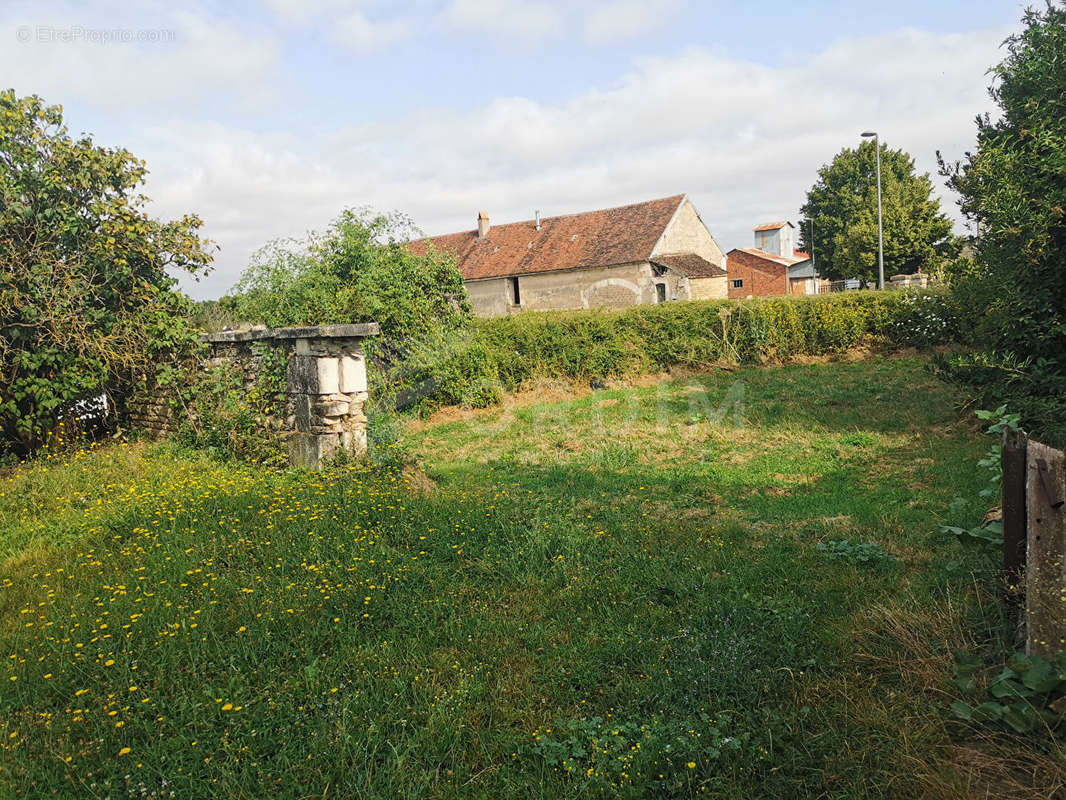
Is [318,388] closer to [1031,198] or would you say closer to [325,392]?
[325,392]

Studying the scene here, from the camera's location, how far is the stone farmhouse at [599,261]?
30.3 m

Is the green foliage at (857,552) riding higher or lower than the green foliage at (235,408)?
lower

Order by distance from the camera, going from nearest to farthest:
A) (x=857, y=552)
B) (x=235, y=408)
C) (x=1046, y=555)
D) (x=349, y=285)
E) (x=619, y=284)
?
1. (x=1046, y=555)
2. (x=857, y=552)
3. (x=235, y=408)
4. (x=349, y=285)
5. (x=619, y=284)

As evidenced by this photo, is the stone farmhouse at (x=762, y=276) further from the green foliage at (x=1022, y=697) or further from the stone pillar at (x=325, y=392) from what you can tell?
the green foliage at (x=1022, y=697)

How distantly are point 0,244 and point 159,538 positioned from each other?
5.58m

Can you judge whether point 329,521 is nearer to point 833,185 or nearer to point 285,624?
point 285,624

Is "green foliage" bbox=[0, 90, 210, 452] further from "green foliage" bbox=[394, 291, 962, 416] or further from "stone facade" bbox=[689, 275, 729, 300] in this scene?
"stone facade" bbox=[689, 275, 729, 300]

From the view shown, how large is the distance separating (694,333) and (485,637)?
13.2m

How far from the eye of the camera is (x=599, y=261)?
3131 cm

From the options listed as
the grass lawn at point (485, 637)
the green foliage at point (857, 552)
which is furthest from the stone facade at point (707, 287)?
the green foliage at point (857, 552)

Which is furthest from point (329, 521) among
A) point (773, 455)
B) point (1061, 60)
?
point (1061, 60)

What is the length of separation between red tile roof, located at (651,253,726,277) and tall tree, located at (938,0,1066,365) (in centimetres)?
2207

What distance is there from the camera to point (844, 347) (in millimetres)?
15922

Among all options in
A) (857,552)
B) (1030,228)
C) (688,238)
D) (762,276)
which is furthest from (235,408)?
(762,276)
